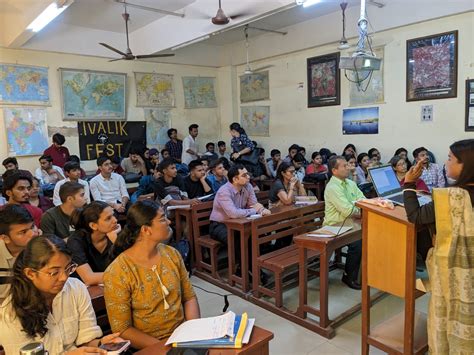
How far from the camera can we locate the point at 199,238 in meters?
3.74

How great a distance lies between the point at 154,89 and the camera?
26.0ft

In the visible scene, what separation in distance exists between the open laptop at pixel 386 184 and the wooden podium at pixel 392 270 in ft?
0.81

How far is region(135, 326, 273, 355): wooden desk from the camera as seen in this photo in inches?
49.1

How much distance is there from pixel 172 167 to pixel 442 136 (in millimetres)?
4233

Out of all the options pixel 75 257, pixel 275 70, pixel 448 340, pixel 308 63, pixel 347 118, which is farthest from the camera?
pixel 275 70

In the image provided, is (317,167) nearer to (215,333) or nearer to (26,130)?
(26,130)

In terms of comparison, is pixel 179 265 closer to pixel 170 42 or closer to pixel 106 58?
pixel 170 42

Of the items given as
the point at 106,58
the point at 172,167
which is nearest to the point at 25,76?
the point at 106,58

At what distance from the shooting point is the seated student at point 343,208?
3.22m

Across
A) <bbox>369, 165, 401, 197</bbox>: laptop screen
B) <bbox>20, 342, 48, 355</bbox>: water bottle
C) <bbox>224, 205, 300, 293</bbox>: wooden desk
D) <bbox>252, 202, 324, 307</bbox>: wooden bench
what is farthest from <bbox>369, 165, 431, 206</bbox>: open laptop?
<bbox>20, 342, 48, 355</bbox>: water bottle

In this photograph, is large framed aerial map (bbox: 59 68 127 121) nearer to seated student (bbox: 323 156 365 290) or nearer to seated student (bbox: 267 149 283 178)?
seated student (bbox: 267 149 283 178)

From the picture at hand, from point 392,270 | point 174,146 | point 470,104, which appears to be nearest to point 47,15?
point 174,146

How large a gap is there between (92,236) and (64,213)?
718 millimetres

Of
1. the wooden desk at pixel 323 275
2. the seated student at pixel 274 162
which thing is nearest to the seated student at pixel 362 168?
the seated student at pixel 274 162
